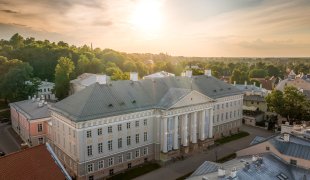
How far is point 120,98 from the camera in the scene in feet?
134

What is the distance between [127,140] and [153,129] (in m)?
5.10

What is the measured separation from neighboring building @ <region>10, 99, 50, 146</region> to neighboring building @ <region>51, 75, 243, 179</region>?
6.02 metres

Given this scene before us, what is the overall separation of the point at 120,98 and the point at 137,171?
36.1ft

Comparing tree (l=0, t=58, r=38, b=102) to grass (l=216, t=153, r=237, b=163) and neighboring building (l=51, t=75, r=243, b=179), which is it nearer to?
neighboring building (l=51, t=75, r=243, b=179)

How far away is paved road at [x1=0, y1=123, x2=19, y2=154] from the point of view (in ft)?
154

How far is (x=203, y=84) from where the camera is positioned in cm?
5569

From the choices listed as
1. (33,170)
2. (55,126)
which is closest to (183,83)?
(55,126)

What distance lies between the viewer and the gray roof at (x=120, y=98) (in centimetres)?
3666

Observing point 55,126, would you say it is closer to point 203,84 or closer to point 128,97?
point 128,97

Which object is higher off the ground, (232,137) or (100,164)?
(100,164)

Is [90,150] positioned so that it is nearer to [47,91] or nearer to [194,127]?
[194,127]

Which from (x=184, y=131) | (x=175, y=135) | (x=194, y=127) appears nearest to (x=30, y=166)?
(x=175, y=135)

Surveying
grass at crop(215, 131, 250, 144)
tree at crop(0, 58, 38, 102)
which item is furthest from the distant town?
tree at crop(0, 58, 38, 102)

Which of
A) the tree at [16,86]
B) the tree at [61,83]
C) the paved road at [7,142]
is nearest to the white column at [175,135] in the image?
the paved road at [7,142]
